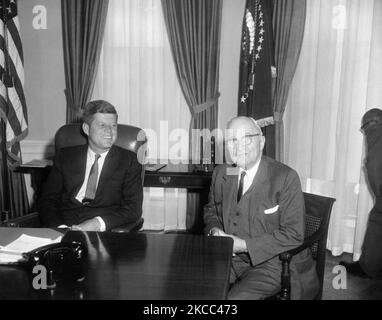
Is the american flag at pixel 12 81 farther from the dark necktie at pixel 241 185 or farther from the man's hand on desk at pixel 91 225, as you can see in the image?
the dark necktie at pixel 241 185

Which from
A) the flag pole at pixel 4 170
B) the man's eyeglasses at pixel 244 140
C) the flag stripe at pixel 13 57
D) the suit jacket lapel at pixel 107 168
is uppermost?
the flag stripe at pixel 13 57

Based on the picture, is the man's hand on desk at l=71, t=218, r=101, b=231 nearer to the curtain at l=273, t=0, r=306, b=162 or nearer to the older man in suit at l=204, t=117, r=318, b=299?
the older man in suit at l=204, t=117, r=318, b=299

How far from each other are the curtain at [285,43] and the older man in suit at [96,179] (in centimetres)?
187

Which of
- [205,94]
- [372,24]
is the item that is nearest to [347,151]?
[372,24]

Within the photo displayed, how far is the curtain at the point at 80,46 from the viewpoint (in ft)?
14.0

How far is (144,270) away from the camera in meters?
1.56

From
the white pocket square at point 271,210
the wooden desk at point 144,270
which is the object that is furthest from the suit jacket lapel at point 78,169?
the white pocket square at point 271,210

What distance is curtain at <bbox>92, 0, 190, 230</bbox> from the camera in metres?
4.31

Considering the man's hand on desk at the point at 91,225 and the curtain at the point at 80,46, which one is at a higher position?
the curtain at the point at 80,46

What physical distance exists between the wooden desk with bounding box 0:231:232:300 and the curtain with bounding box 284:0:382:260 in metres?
2.41

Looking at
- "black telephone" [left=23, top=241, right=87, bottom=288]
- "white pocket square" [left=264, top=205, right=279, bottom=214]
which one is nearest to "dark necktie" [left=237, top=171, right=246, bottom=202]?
"white pocket square" [left=264, top=205, right=279, bottom=214]

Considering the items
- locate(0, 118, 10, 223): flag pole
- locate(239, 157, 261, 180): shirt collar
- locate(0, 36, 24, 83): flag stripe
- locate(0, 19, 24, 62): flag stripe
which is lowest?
locate(0, 118, 10, 223): flag pole

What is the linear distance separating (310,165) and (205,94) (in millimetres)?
1284
